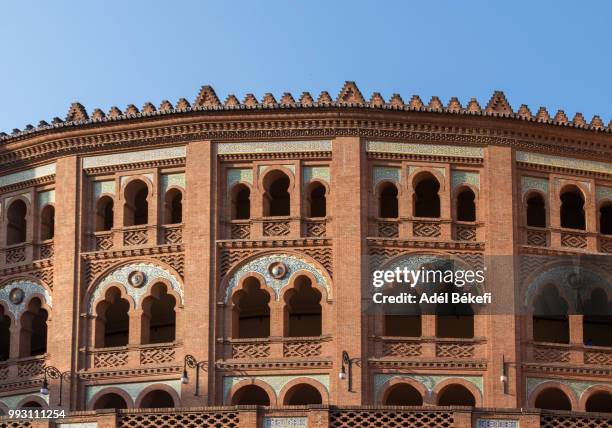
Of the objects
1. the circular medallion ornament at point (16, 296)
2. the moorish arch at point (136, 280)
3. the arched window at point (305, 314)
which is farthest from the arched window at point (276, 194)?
the circular medallion ornament at point (16, 296)

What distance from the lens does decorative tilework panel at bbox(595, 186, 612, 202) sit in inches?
1876

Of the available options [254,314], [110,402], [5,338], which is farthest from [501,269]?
[5,338]

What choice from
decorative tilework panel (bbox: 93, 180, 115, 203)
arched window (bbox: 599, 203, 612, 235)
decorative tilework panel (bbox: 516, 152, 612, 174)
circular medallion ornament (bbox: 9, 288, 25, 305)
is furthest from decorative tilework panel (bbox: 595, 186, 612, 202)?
circular medallion ornament (bbox: 9, 288, 25, 305)

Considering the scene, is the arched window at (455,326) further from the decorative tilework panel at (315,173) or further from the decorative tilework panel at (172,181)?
the decorative tilework panel at (172,181)

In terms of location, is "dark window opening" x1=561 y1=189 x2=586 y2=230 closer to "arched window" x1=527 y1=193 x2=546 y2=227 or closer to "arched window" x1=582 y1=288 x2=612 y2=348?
"arched window" x1=527 y1=193 x2=546 y2=227

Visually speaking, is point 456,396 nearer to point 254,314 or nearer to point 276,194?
point 254,314

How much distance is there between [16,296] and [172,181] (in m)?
5.76

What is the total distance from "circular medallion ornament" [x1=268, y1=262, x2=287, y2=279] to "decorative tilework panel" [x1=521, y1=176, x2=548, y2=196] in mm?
7357

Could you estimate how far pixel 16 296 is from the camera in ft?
155

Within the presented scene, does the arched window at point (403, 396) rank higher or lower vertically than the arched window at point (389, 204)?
lower

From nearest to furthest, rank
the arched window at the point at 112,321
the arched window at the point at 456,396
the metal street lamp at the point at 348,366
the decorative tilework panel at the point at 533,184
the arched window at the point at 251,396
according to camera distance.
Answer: the metal street lamp at the point at 348,366 < the arched window at the point at 251,396 < the arched window at the point at 456,396 < the arched window at the point at 112,321 < the decorative tilework panel at the point at 533,184

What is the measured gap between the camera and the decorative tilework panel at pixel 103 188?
155 ft

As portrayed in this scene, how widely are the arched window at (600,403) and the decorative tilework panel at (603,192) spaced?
585 centimetres

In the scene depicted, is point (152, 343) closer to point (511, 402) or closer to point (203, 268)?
point (203, 268)
